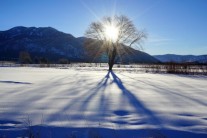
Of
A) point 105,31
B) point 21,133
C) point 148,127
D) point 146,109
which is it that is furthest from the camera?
point 105,31

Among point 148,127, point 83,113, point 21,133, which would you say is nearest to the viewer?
point 21,133

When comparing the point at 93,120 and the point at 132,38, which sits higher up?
the point at 132,38

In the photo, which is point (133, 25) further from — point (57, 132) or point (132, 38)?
point (57, 132)

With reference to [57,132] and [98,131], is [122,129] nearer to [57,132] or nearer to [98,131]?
[98,131]

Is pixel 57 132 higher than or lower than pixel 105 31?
lower

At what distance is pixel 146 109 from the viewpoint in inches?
292

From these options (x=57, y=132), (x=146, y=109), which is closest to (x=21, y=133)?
(x=57, y=132)

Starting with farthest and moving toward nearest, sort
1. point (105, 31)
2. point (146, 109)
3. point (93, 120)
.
Result: point (105, 31)
point (146, 109)
point (93, 120)

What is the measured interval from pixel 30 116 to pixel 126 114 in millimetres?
2330

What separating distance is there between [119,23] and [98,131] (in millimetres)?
40800

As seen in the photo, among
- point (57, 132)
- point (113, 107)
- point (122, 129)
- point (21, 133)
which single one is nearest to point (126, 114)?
point (113, 107)

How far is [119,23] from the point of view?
44.9 meters

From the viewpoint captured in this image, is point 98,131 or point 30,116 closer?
point 98,131

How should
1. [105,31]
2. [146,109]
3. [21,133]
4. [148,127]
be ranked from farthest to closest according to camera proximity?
1. [105,31]
2. [146,109]
3. [148,127]
4. [21,133]
